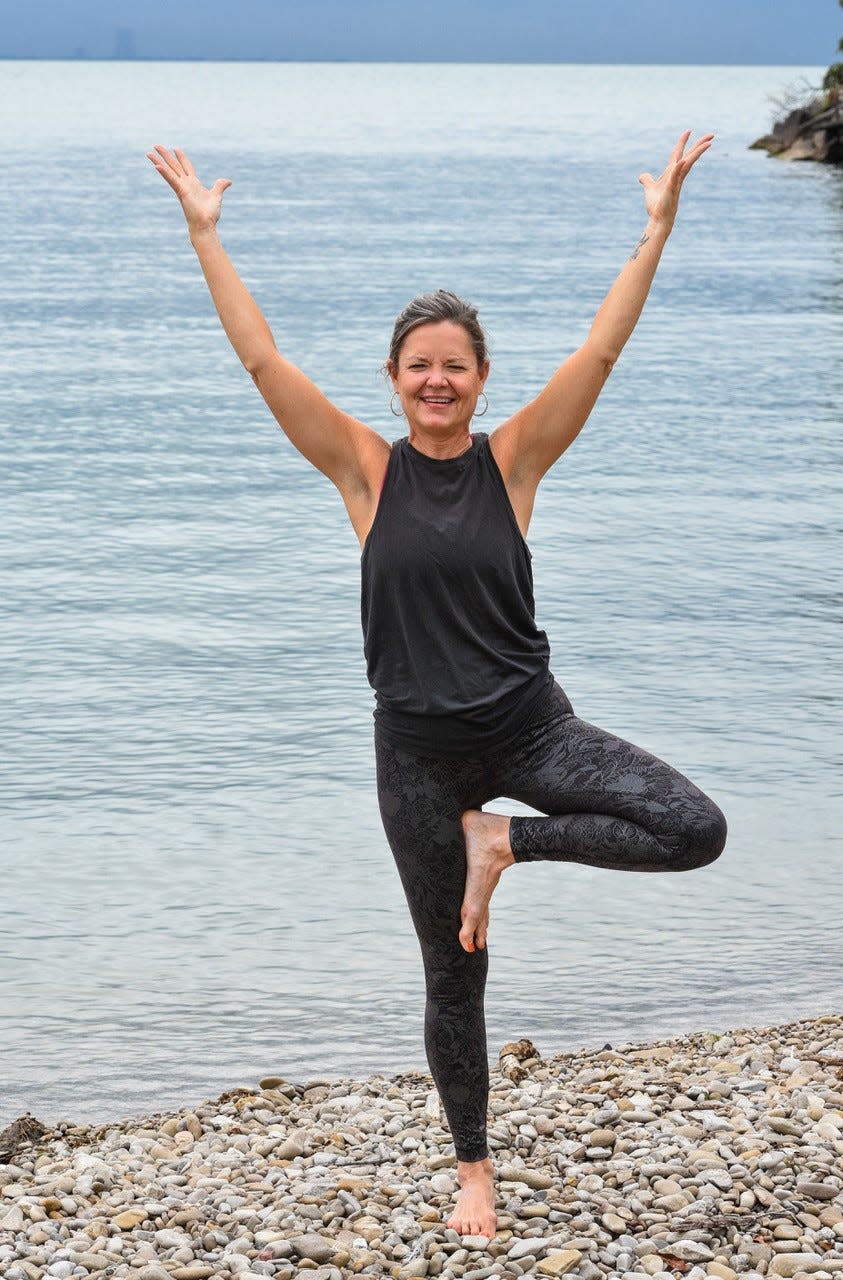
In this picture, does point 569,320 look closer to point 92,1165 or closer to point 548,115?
point 92,1165

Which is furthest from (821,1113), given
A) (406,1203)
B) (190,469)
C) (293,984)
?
(190,469)

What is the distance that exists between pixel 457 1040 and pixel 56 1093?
2.71 m

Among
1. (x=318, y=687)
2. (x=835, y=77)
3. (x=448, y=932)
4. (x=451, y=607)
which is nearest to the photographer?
(x=451, y=607)

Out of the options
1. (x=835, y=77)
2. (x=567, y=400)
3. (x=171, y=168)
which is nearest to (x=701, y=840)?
(x=567, y=400)

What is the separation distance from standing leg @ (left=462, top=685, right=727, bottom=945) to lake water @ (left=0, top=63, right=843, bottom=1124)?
2851 millimetres

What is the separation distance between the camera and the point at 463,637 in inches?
188

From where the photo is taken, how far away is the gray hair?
16.0 ft

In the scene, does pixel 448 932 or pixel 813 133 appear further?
pixel 813 133

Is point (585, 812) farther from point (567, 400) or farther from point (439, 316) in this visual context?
point (439, 316)

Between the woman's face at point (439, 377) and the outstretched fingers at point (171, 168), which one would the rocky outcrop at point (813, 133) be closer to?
the outstretched fingers at point (171, 168)

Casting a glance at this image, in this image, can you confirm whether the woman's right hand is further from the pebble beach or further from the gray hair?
the pebble beach

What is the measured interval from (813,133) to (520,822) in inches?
2788

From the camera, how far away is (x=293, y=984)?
27.2 feet

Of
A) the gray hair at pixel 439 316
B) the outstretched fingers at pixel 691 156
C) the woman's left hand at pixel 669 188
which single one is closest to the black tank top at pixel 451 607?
the gray hair at pixel 439 316
